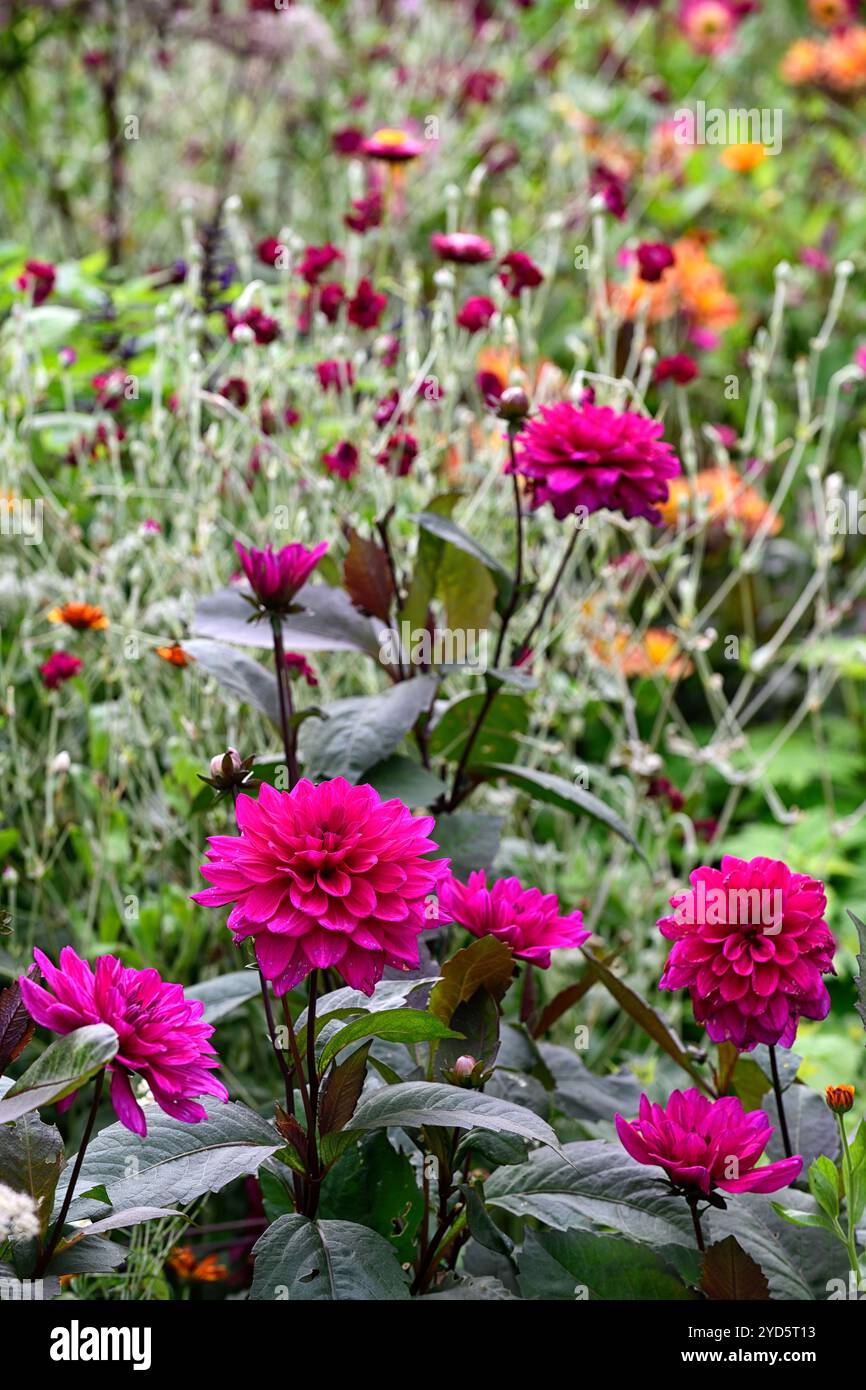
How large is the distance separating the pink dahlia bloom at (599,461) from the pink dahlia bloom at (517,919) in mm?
305

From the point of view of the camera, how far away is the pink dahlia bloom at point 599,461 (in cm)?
108

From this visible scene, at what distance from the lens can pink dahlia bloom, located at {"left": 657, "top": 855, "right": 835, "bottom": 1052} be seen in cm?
83

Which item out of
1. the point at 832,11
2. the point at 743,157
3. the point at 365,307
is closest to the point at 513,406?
the point at 365,307

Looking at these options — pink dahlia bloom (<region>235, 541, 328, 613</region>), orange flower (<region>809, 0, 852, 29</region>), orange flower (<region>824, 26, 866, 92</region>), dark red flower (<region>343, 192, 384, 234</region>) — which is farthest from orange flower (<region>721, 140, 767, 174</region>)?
pink dahlia bloom (<region>235, 541, 328, 613</region>)

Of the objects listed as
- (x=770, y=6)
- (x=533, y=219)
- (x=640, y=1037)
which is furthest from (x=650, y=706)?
(x=770, y=6)

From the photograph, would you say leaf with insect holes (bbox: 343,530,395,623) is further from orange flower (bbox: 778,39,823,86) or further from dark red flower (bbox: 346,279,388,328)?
orange flower (bbox: 778,39,823,86)

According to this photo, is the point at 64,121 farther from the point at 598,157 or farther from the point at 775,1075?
the point at 775,1075

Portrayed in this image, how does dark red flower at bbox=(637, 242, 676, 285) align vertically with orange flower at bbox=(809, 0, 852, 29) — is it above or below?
below

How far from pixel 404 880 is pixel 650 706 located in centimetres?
149

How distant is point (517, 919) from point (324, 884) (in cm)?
23

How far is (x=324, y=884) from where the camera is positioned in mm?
732

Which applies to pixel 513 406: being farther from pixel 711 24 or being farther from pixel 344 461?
pixel 711 24

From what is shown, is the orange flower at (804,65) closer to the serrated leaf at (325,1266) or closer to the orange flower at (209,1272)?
the orange flower at (209,1272)

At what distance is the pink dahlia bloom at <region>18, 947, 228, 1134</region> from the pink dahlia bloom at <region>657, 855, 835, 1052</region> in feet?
0.92
